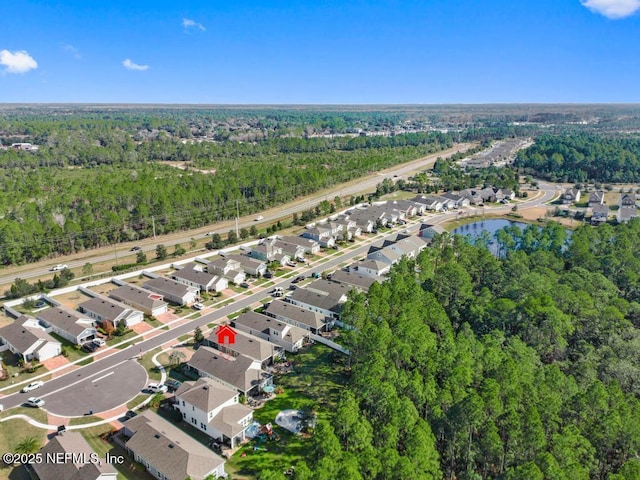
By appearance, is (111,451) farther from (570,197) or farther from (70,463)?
(570,197)

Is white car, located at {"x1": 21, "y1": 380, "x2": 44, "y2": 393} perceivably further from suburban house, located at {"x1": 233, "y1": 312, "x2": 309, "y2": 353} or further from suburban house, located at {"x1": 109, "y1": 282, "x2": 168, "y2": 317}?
suburban house, located at {"x1": 233, "y1": 312, "x2": 309, "y2": 353}

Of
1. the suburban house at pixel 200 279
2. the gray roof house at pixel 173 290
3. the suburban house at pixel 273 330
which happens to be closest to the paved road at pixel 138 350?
the suburban house at pixel 200 279

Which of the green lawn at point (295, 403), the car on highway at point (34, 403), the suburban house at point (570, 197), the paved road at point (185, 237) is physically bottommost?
the green lawn at point (295, 403)

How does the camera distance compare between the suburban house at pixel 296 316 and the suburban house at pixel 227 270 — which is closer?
the suburban house at pixel 296 316

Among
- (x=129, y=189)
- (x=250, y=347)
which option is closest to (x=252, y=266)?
(x=250, y=347)

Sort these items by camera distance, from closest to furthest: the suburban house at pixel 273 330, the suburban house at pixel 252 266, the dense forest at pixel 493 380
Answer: the dense forest at pixel 493 380 → the suburban house at pixel 273 330 → the suburban house at pixel 252 266

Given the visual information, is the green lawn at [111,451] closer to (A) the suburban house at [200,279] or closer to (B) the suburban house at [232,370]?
(B) the suburban house at [232,370]

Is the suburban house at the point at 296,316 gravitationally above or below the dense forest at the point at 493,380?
below
